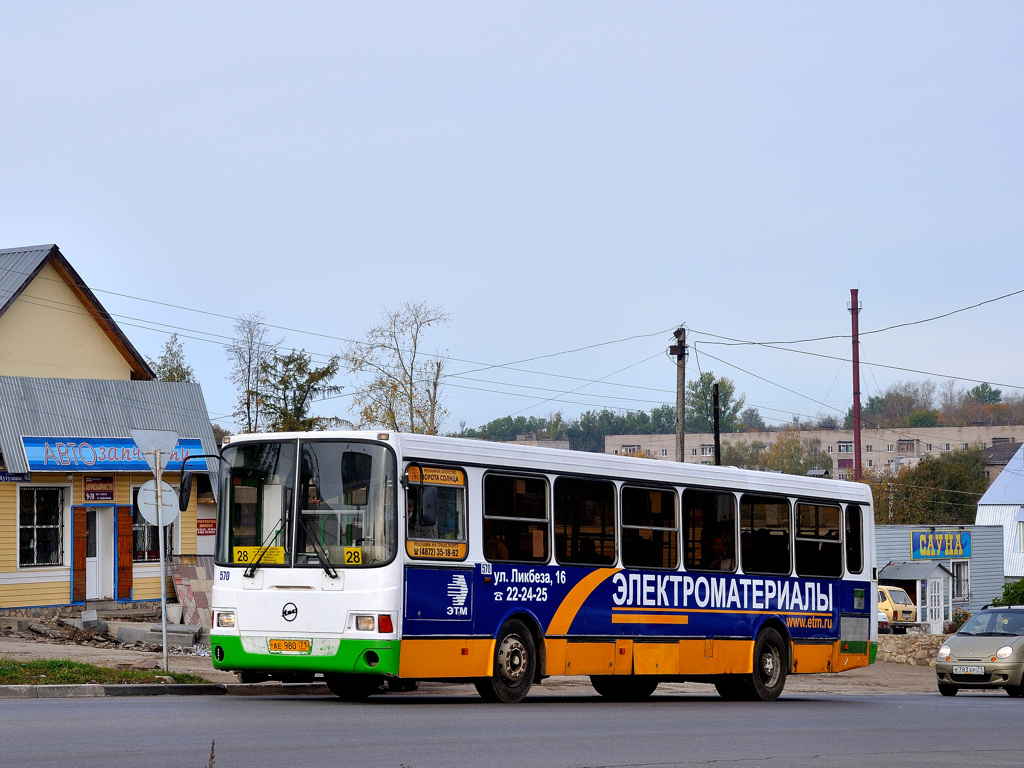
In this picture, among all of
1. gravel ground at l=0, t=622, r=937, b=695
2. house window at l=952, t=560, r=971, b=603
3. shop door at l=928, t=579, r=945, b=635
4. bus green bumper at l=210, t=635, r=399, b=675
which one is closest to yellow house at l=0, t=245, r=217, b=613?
gravel ground at l=0, t=622, r=937, b=695

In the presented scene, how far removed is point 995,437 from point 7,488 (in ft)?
372

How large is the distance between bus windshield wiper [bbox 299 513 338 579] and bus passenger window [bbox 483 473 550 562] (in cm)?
176

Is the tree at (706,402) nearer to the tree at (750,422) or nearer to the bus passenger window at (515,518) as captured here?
the tree at (750,422)

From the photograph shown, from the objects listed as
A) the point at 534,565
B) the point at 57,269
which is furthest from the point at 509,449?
the point at 57,269

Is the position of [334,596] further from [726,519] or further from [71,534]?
[71,534]

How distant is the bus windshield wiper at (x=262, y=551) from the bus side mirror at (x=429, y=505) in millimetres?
1460

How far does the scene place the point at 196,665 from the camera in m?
20.0

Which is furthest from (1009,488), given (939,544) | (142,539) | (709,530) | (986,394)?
(986,394)

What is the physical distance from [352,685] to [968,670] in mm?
11908

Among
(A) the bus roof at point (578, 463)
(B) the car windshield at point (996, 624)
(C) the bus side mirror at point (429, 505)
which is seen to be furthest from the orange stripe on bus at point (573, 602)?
(B) the car windshield at point (996, 624)

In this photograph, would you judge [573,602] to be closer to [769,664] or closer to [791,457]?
[769,664]

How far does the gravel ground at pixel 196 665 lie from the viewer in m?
19.2

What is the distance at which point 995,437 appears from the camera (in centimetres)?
12938

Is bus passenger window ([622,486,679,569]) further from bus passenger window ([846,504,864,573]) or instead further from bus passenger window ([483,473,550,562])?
bus passenger window ([846,504,864,573])
